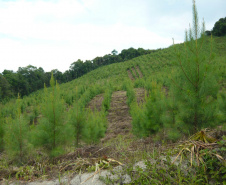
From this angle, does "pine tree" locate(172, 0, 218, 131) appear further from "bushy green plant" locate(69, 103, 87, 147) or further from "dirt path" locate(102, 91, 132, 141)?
"dirt path" locate(102, 91, 132, 141)

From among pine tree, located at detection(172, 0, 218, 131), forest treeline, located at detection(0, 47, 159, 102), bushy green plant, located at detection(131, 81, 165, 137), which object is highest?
forest treeline, located at detection(0, 47, 159, 102)

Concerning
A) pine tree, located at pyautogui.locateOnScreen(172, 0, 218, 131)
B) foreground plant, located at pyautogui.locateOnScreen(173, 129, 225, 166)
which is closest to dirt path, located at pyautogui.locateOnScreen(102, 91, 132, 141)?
pine tree, located at pyautogui.locateOnScreen(172, 0, 218, 131)

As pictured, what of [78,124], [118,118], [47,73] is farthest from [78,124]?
Answer: [47,73]

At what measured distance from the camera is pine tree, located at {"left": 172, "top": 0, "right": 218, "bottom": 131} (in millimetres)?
3061

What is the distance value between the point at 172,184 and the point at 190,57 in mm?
2366

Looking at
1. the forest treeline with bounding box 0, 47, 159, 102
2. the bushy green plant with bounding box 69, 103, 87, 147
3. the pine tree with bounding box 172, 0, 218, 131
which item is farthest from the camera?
the forest treeline with bounding box 0, 47, 159, 102

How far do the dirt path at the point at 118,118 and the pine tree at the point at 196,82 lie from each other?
6018 millimetres

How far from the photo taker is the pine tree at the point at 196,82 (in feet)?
10.0

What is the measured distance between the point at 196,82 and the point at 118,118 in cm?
976

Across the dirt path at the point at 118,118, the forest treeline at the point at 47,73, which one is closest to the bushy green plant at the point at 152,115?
the dirt path at the point at 118,118

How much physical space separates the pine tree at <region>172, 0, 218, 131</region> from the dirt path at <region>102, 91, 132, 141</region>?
602cm

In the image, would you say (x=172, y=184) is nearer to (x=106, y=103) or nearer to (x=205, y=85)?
(x=205, y=85)

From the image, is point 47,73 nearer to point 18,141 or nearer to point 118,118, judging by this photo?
point 118,118

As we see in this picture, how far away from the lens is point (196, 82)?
3129 mm
